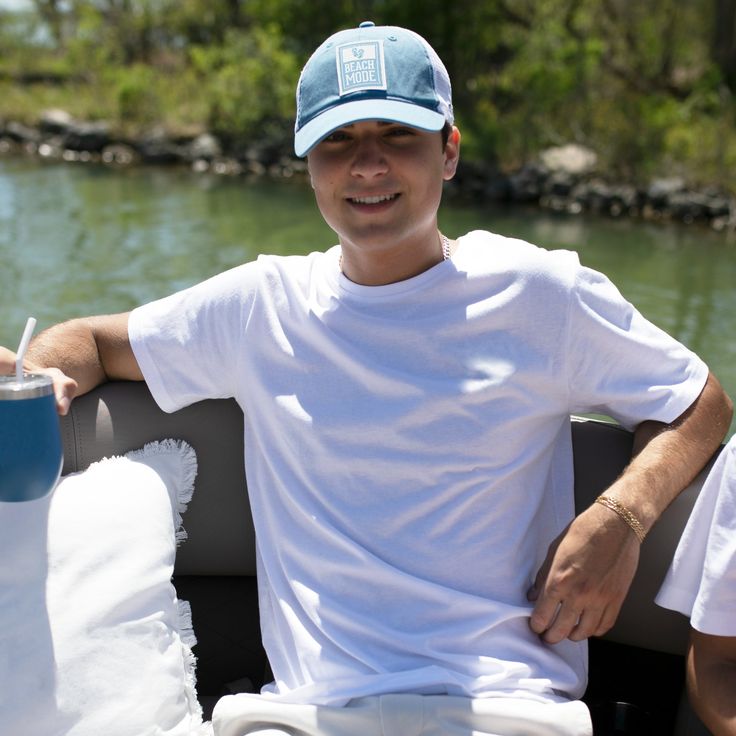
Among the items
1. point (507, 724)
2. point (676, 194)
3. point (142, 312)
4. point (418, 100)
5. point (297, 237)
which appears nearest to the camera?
point (507, 724)

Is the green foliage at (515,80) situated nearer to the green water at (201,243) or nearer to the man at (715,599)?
the green water at (201,243)

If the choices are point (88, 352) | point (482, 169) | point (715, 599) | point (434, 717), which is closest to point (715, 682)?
point (715, 599)

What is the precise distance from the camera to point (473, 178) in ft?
38.8

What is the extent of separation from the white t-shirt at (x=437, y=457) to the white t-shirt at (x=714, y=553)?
0.20 m

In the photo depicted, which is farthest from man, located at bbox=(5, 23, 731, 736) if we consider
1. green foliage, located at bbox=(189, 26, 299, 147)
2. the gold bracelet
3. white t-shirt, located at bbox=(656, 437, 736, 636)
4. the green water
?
green foliage, located at bbox=(189, 26, 299, 147)

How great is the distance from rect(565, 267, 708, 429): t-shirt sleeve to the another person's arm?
340mm

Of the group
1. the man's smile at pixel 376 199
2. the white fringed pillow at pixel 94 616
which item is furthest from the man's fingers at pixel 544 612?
the man's smile at pixel 376 199

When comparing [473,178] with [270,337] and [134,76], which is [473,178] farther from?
[270,337]

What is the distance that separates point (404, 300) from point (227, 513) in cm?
51

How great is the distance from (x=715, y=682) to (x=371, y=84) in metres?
0.98

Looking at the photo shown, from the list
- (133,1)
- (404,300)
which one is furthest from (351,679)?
(133,1)

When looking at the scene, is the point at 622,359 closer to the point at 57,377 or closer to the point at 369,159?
the point at 369,159

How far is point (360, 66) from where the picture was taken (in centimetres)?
149

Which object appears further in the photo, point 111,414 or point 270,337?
point 111,414
